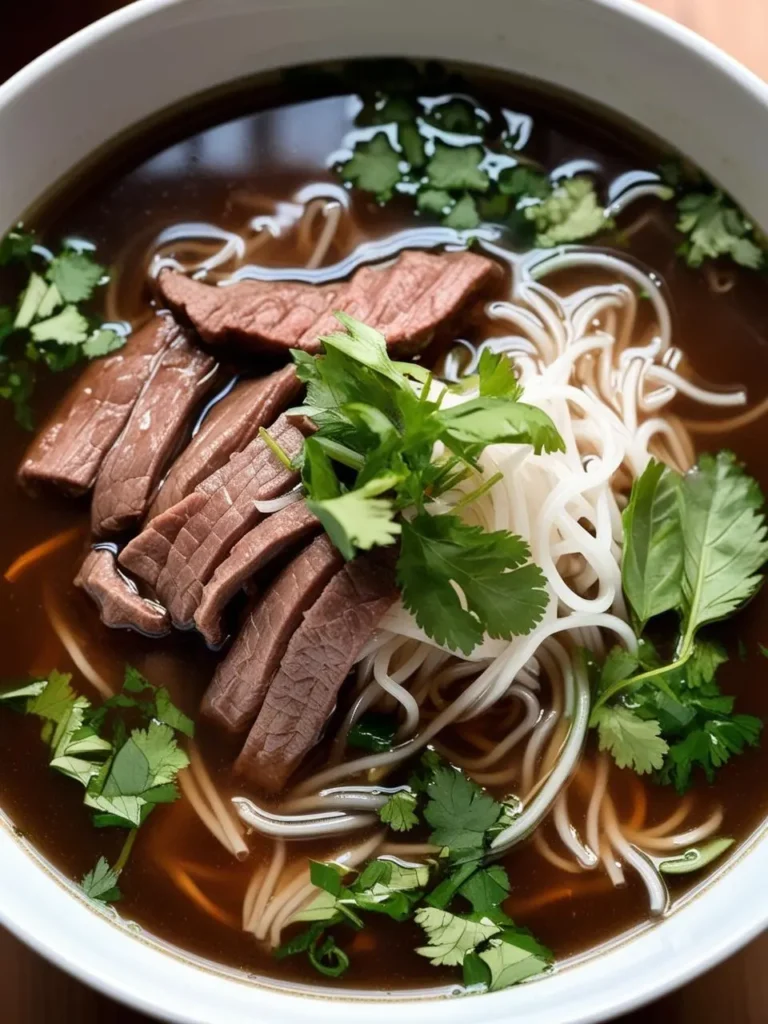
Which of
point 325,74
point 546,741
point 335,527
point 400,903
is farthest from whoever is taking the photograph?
point 325,74

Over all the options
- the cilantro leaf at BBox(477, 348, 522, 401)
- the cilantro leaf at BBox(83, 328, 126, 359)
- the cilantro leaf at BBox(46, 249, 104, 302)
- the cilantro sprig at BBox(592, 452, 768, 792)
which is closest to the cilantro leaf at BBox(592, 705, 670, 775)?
the cilantro sprig at BBox(592, 452, 768, 792)

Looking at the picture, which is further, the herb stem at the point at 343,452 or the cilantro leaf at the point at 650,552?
the cilantro leaf at the point at 650,552

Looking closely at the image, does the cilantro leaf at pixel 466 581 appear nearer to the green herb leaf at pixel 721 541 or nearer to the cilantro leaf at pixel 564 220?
the green herb leaf at pixel 721 541

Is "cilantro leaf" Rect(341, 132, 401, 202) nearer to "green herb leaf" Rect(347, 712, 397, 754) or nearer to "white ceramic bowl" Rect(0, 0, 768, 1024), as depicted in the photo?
"white ceramic bowl" Rect(0, 0, 768, 1024)

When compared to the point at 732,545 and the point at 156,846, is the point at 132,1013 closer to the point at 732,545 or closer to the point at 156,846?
the point at 156,846

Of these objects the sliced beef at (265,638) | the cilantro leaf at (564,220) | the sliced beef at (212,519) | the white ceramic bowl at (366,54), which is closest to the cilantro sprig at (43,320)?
the white ceramic bowl at (366,54)

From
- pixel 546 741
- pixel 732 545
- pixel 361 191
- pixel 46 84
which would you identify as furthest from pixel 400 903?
pixel 46 84

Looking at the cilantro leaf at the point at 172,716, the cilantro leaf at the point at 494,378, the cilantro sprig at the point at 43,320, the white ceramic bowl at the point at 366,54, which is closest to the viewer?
the white ceramic bowl at the point at 366,54
